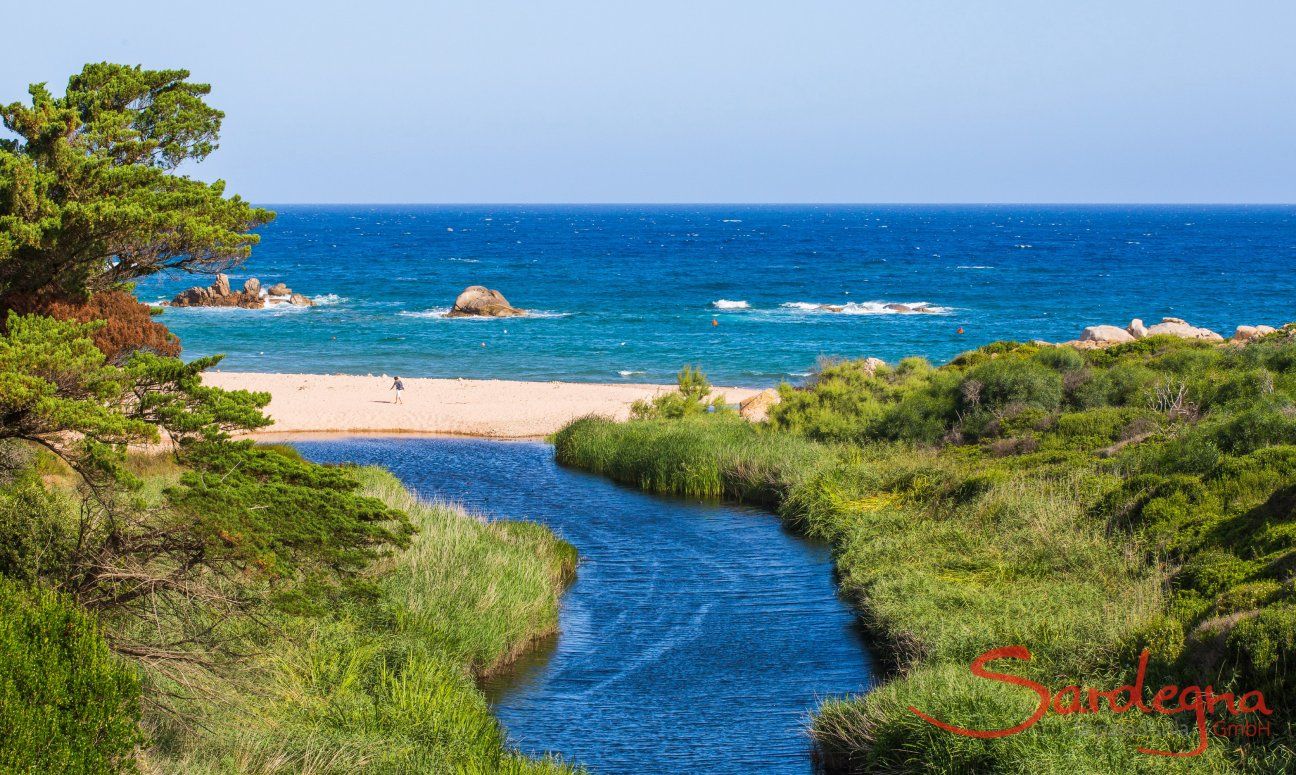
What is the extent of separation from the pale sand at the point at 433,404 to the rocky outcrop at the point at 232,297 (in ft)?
101

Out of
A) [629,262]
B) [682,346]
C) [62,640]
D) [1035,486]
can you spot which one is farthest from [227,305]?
[62,640]

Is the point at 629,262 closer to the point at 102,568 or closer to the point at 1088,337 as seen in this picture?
the point at 1088,337

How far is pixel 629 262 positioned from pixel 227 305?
5466 centimetres

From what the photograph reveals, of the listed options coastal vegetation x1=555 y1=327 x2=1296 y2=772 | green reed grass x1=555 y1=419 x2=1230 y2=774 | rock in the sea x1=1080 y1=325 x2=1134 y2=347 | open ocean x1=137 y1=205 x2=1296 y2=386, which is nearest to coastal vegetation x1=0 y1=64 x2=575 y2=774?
green reed grass x1=555 y1=419 x2=1230 y2=774

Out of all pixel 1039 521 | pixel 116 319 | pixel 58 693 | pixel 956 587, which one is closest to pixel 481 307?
pixel 1039 521

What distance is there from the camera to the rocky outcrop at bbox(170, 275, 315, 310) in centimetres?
8019

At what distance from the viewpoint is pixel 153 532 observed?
10.6 m

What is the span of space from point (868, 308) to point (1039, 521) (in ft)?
219

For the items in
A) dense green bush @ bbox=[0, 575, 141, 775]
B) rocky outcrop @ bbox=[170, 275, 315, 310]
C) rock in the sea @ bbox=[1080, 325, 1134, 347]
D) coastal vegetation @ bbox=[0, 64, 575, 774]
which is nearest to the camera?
dense green bush @ bbox=[0, 575, 141, 775]

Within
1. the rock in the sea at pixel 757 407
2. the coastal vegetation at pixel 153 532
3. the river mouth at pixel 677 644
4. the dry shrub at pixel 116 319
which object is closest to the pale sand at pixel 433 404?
the rock in the sea at pixel 757 407

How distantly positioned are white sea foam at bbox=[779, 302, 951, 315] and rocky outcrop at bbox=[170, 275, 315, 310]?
37503 millimetres

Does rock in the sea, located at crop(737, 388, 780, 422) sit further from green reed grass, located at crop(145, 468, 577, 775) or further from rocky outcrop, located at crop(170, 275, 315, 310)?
rocky outcrop, located at crop(170, 275, 315, 310)

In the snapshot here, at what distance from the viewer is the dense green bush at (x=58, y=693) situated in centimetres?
844

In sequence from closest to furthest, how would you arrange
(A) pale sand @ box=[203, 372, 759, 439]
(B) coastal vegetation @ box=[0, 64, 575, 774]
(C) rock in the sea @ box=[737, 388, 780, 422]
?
(B) coastal vegetation @ box=[0, 64, 575, 774] < (C) rock in the sea @ box=[737, 388, 780, 422] < (A) pale sand @ box=[203, 372, 759, 439]
